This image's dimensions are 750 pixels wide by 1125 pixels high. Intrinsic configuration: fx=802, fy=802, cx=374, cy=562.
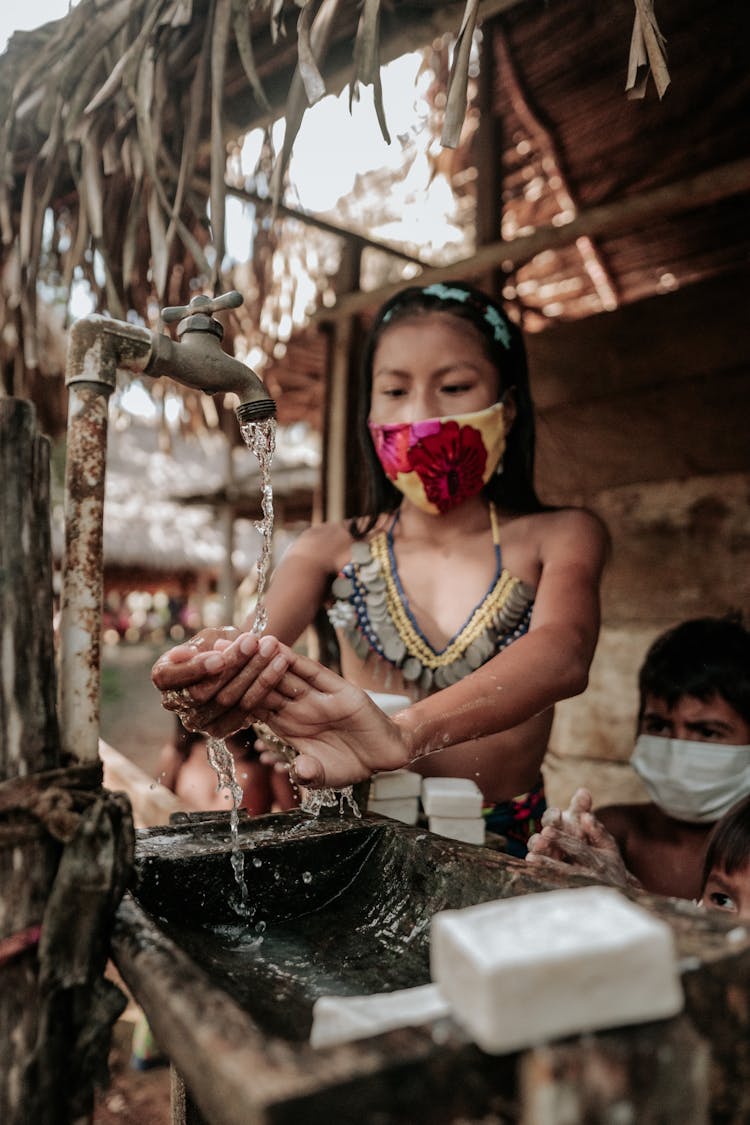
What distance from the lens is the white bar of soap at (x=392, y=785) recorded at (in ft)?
5.13

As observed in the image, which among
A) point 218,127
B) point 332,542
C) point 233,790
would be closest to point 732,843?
point 233,790

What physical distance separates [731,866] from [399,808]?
0.68 meters

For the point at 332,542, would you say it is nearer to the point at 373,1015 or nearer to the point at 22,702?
the point at 22,702

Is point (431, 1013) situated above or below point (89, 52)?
below

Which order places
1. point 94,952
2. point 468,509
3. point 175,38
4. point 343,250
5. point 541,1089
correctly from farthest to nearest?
point 343,250
point 468,509
point 175,38
point 94,952
point 541,1089

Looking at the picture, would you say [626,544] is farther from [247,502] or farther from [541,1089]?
[247,502]

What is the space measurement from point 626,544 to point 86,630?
2.54m

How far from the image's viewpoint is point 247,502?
8961mm

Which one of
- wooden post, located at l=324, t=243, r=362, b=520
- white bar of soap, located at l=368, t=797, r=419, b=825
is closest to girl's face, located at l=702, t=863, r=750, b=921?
white bar of soap, located at l=368, t=797, r=419, b=825

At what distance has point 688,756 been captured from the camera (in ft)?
6.69

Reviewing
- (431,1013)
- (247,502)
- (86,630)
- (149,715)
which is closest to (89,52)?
(86,630)

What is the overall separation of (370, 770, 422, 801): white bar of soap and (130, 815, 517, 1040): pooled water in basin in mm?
231

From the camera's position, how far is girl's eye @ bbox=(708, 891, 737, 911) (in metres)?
1.59

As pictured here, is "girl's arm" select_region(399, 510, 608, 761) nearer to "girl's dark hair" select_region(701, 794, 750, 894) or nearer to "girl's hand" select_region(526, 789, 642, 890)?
"girl's hand" select_region(526, 789, 642, 890)
